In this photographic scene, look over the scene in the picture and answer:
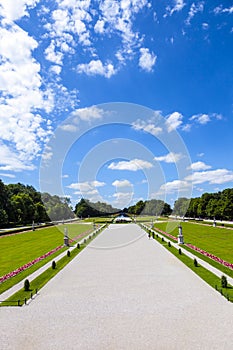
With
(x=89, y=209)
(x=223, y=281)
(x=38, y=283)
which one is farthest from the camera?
(x=89, y=209)

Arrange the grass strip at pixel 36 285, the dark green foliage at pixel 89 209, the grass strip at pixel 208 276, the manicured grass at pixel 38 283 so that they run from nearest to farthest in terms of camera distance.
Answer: the grass strip at pixel 36 285
the manicured grass at pixel 38 283
the grass strip at pixel 208 276
the dark green foliage at pixel 89 209

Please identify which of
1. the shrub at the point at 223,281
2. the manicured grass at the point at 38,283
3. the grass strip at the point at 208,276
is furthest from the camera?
the shrub at the point at 223,281

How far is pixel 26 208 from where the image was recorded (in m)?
64.9

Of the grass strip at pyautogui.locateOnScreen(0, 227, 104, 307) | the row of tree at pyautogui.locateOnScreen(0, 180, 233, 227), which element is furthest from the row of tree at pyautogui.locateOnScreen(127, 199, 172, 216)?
the grass strip at pyautogui.locateOnScreen(0, 227, 104, 307)

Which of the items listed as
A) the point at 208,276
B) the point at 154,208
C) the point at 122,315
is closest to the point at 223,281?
the point at 208,276

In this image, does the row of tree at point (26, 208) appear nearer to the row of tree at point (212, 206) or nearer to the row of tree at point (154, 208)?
the row of tree at point (212, 206)

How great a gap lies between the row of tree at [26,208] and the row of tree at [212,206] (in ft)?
118

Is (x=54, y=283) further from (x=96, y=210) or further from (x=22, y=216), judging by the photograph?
(x=96, y=210)

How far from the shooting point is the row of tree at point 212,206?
6631 cm

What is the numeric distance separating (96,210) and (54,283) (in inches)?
4072

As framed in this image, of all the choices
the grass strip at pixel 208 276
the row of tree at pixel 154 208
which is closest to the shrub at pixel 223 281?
the grass strip at pixel 208 276

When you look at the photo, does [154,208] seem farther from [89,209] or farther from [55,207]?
[55,207]

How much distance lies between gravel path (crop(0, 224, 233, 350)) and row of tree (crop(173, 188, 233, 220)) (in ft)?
151

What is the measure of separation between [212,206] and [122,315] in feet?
237
